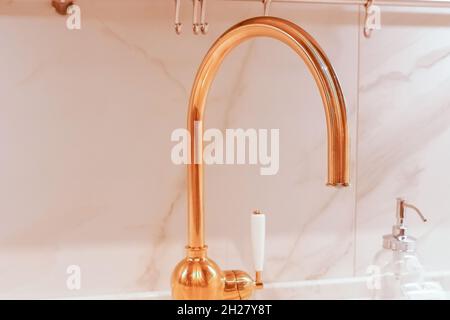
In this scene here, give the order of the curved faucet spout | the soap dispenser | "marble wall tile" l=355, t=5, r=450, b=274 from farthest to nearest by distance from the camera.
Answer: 1. "marble wall tile" l=355, t=5, r=450, b=274
2. the soap dispenser
3. the curved faucet spout

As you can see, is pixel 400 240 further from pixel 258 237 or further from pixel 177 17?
pixel 177 17

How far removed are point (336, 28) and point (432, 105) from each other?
220mm

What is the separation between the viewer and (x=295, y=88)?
34.7 inches

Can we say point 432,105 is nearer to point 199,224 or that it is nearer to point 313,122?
point 313,122

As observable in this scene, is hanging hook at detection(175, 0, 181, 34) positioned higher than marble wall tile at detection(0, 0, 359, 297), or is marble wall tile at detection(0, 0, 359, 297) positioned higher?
hanging hook at detection(175, 0, 181, 34)

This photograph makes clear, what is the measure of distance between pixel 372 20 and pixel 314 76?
367 millimetres

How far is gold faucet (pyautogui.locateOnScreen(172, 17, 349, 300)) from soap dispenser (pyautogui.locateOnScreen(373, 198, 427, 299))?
0.24 m

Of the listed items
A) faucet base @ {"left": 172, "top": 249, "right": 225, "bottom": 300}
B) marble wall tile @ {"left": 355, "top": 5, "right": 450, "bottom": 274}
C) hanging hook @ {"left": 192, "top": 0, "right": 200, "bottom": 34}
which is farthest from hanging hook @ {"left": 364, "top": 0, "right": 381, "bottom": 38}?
faucet base @ {"left": 172, "top": 249, "right": 225, "bottom": 300}

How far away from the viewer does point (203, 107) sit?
0.66m

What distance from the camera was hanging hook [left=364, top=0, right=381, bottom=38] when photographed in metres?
0.86

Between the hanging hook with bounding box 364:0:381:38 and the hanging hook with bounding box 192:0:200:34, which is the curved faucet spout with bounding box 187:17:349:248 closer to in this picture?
the hanging hook with bounding box 192:0:200:34

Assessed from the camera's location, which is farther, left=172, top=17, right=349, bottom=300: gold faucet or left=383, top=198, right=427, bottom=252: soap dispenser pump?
left=383, top=198, right=427, bottom=252: soap dispenser pump

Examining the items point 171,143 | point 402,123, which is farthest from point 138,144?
point 402,123

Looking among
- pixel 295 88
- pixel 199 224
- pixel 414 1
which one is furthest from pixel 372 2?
pixel 199 224
